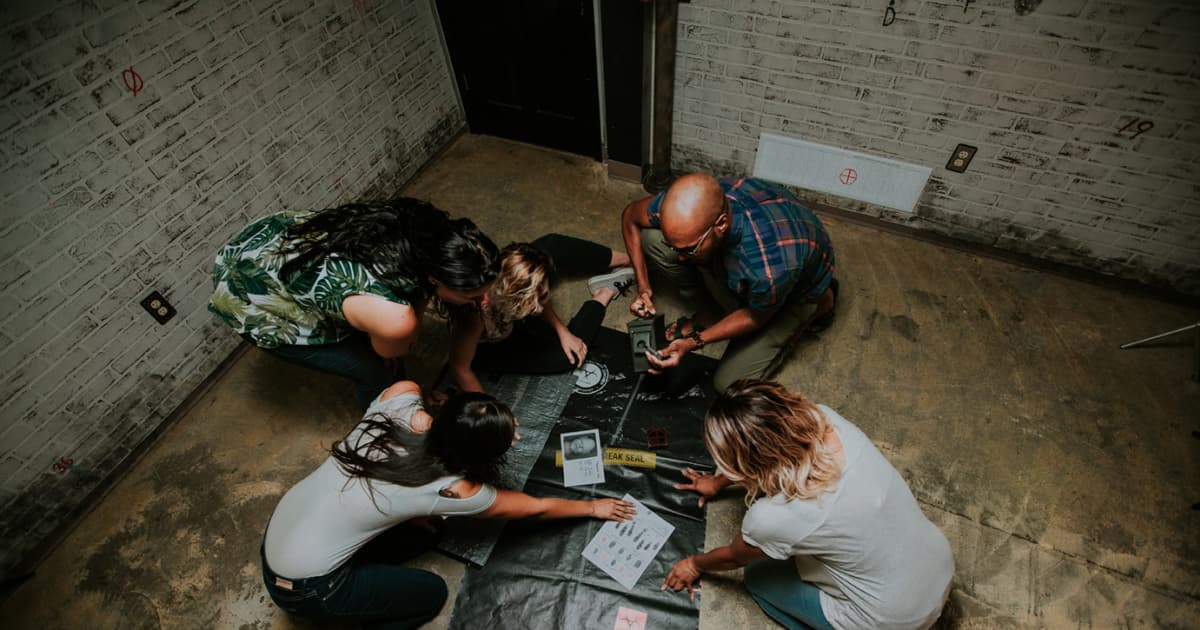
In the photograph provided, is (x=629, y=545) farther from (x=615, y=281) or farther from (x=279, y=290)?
(x=279, y=290)

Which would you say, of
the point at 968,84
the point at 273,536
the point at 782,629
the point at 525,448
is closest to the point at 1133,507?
the point at 782,629

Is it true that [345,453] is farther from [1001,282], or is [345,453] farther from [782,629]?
[1001,282]

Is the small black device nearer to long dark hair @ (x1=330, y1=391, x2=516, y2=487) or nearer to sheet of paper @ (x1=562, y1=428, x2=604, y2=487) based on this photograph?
sheet of paper @ (x1=562, y1=428, x2=604, y2=487)

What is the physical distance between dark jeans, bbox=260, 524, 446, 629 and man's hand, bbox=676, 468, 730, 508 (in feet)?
3.21

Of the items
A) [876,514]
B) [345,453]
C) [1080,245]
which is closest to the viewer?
[876,514]

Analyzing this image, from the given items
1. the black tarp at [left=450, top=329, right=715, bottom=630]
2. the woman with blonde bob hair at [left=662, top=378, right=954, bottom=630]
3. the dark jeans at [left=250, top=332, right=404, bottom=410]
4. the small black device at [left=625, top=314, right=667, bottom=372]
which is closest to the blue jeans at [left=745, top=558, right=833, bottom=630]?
the woman with blonde bob hair at [left=662, top=378, right=954, bottom=630]

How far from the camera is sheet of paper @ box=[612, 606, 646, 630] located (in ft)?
6.15

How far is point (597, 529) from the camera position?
2070mm

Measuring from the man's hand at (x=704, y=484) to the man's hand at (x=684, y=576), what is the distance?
260mm

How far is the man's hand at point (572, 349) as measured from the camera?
2.45 m

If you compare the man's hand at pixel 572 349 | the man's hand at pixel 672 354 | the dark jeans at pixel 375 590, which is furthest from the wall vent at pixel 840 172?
the dark jeans at pixel 375 590

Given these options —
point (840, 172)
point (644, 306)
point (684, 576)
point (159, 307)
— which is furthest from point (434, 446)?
point (840, 172)

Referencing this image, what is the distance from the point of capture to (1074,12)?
2070 millimetres

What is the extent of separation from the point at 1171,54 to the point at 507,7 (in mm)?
2980
